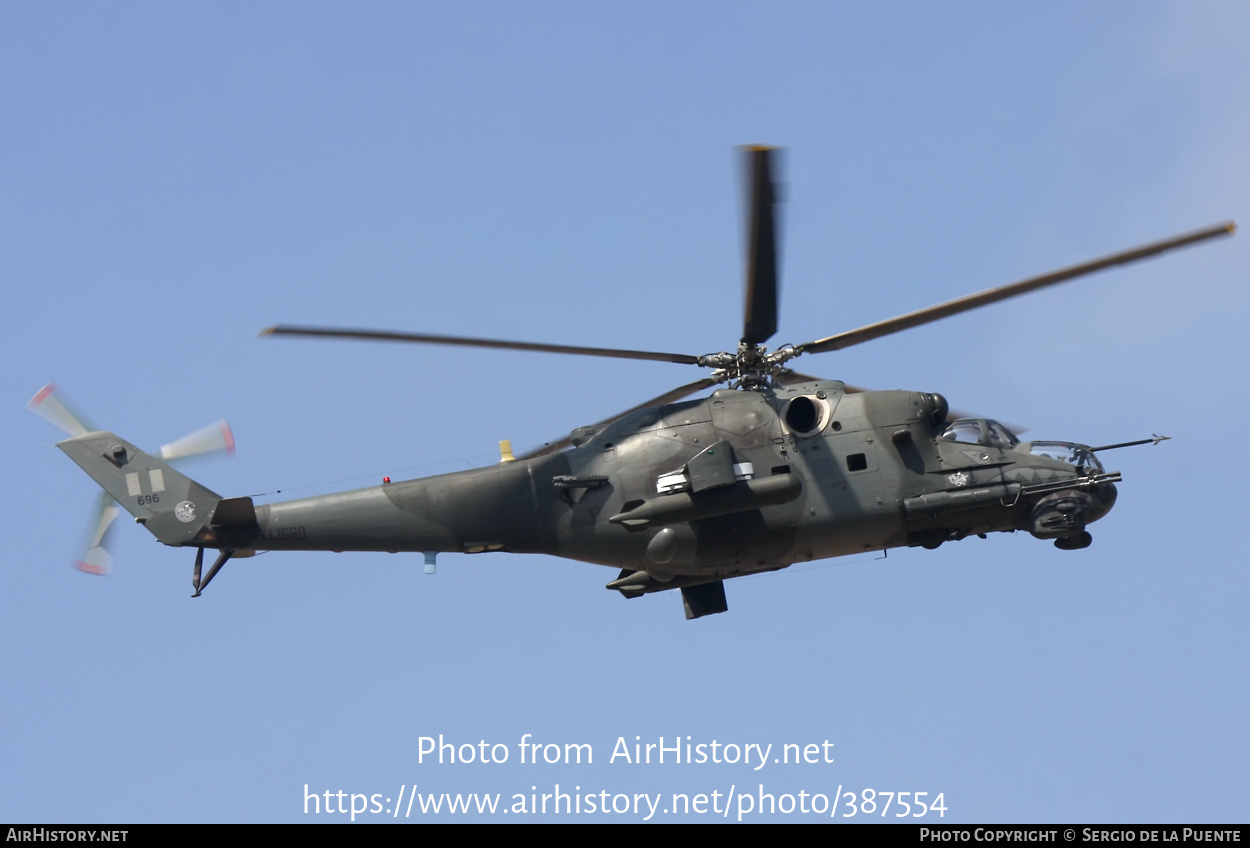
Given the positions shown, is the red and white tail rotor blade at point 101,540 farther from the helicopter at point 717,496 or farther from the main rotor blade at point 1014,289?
the main rotor blade at point 1014,289

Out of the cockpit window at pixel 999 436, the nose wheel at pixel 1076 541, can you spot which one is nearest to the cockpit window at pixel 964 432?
the cockpit window at pixel 999 436

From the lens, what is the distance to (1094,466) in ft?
89.4

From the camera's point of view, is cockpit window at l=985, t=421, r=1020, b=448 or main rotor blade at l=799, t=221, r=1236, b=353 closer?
main rotor blade at l=799, t=221, r=1236, b=353

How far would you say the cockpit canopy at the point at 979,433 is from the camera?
27.2 meters

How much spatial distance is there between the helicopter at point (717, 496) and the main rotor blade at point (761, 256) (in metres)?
0.20

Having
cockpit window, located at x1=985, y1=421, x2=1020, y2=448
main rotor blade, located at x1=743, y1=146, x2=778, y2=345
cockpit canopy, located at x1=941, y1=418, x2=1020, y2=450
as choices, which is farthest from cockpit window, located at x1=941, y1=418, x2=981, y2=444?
main rotor blade, located at x1=743, y1=146, x2=778, y2=345

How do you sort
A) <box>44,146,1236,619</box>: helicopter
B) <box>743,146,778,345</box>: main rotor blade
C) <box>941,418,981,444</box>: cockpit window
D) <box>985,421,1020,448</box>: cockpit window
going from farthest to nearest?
1. <box>985,421,1020,448</box>: cockpit window
2. <box>941,418,981,444</box>: cockpit window
3. <box>44,146,1236,619</box>: helicopter
4. <box>743,146,778,345</box>: main rotor blade

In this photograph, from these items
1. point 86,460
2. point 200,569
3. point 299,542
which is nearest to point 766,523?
point 299,542

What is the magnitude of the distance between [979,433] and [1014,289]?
4018 mm

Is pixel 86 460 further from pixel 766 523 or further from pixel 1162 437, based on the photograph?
pixel 1162 437

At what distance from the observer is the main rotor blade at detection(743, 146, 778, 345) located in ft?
70.7

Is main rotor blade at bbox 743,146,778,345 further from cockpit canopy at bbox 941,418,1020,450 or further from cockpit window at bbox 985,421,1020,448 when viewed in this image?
cockpit window at bbox 985,421,1020,448

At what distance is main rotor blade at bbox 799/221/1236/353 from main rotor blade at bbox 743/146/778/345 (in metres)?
1.36
